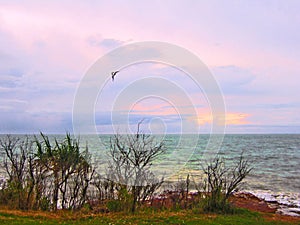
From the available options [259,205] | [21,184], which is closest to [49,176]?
[21,184]

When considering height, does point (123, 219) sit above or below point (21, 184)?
below

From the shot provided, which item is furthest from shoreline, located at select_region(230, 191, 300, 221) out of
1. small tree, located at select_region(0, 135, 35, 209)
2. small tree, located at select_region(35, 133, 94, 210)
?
small tree, located at select_region(0, 135, 35, 209)

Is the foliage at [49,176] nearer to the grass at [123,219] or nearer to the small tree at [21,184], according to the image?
the small tree at [21,184]

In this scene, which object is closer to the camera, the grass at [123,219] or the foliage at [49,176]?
the grass at [123,219]

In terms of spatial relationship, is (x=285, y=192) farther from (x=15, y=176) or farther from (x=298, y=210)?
(x=15, y=176)

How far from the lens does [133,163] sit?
16.7m

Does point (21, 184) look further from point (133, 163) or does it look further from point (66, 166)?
point (133, 163)

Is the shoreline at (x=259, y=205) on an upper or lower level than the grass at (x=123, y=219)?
lower

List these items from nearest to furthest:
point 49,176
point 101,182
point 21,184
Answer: point 21,184, point 49,176, point 101,182

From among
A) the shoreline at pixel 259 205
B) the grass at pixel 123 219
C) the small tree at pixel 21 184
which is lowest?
the shoreline at pixel 259 205

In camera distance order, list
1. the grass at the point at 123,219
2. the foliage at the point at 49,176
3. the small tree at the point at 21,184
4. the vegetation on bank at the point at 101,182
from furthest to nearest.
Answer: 1. the foliage at the point at 49,176
2. the vegetation on bank at the point at 101,182
3. the small tree at the point at 21,184
4. the grass at the point at 123,219

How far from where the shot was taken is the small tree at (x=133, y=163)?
54.0 ft

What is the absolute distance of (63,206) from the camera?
56.4ft

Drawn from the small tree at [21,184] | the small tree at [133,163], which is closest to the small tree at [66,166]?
the small tree at [21,184]
